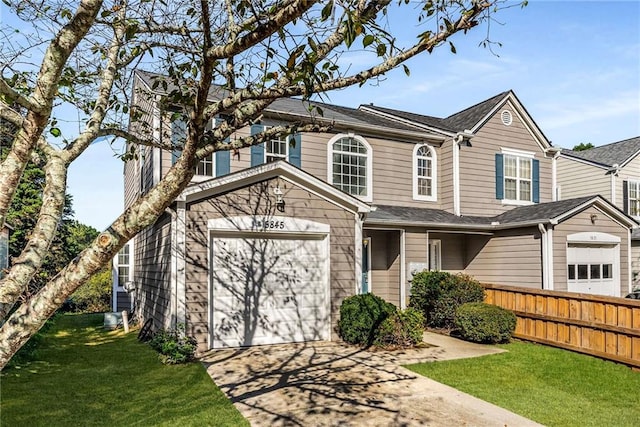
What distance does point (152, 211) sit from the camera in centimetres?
327

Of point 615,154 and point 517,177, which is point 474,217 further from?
point 615,154

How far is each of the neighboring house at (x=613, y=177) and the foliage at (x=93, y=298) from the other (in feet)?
70.7

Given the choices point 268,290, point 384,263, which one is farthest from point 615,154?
point 268,290

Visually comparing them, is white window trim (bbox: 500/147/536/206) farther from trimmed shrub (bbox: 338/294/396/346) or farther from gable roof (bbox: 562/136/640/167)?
trimmed shrub (bbox: 338/294/396/346)

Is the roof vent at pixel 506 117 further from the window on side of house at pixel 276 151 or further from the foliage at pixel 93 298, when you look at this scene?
the foliage at pixel 93 298

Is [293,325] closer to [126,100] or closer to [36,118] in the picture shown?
[126,100]

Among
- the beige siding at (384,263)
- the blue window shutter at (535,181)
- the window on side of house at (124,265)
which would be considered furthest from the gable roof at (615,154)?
the window on side of house at (124,265)

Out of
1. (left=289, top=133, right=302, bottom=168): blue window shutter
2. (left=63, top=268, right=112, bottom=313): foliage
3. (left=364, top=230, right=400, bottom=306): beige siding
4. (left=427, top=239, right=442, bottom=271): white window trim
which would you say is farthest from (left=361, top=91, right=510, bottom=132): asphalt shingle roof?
(left=63, top=268, right=112, bottom=313): foliage

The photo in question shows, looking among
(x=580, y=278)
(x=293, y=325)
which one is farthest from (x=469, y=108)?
(x=293, y=325)

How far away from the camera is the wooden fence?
8.32 metres

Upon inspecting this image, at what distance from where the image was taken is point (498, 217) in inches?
591

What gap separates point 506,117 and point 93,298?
1862cm

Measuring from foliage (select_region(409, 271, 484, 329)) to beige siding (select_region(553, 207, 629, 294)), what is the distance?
296cm

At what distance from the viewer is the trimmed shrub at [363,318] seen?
9719mm
